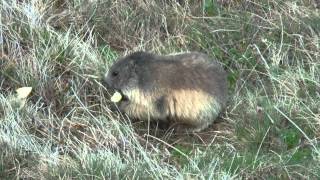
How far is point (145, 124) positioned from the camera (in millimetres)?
5516

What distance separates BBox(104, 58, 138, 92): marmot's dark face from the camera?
5379 millimetres

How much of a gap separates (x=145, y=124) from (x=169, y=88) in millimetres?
394

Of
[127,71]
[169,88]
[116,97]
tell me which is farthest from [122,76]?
[169,88]

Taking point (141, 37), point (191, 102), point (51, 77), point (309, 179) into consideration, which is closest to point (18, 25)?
point (51, 77)

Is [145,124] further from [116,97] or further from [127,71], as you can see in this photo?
[127,71]

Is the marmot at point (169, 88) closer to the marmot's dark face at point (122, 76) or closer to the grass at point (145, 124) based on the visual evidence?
the marmot's dark face at point (122, 76)

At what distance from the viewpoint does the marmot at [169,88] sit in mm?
5320

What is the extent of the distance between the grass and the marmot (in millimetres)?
143

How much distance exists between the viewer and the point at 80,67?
5.74 m

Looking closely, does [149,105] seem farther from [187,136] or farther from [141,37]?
[141,37]

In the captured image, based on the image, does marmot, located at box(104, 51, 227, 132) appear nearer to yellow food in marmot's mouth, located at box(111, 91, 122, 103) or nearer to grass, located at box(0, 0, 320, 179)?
yellow food in marmot's mouth, located at box(111, 91, 122, 103)

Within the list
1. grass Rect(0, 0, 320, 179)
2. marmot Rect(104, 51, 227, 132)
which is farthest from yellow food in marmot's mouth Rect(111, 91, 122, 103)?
grass Rect(0, 0, 320, 179)

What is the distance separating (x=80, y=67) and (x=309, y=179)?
209 cm

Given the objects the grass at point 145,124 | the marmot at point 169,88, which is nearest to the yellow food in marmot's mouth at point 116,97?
the marmot at point 169,88
